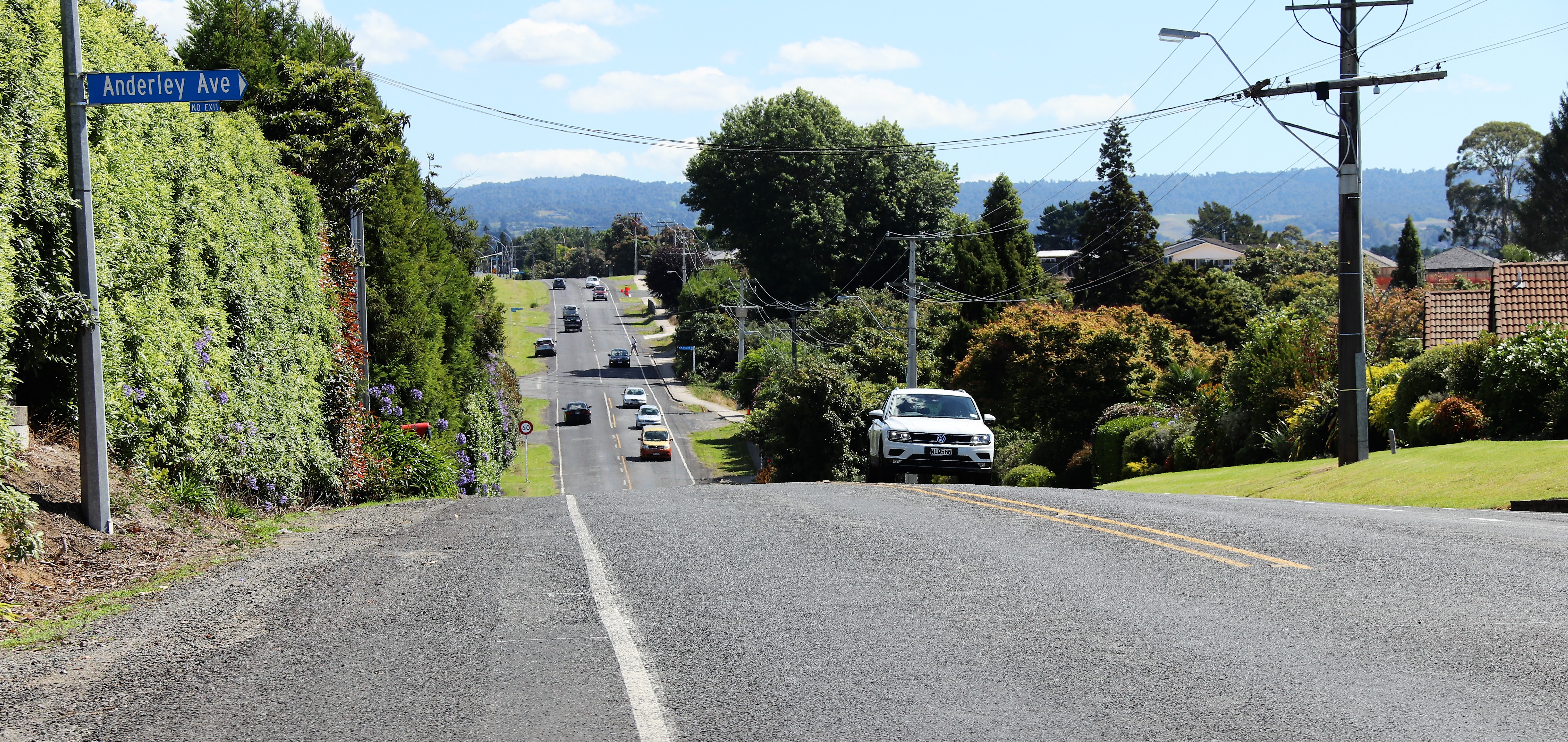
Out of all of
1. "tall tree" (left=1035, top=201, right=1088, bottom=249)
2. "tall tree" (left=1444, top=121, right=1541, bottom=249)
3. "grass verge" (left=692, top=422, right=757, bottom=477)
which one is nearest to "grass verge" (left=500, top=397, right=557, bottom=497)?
"grass verge" (left=692, top=422, right=757, bottom=477)

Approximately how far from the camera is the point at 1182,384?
37094mm

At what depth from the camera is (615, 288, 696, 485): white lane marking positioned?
183 feet

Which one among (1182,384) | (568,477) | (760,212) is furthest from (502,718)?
(760,212)

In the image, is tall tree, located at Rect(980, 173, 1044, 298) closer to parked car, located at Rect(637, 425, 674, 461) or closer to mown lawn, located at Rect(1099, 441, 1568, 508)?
parked car, located at Rect(637, 425, 674, 461)

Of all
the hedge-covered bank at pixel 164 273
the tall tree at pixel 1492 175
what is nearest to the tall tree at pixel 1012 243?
the hedge-covered bank at pixel 164 273

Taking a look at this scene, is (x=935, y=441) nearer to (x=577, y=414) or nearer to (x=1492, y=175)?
(x=577, y=414)

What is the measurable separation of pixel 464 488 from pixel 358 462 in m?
10.0

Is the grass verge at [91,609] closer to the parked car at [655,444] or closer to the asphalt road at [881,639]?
the asphalt road at [881,639]

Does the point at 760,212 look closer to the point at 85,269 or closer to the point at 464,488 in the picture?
the point at 464,488

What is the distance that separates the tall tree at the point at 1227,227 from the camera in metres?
158

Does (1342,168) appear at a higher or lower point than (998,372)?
higher

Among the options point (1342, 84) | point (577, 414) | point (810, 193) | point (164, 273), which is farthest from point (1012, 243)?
point (164, 273)

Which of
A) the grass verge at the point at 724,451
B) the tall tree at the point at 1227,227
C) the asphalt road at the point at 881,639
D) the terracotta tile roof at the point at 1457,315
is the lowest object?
the grass verge at the point at 724,451

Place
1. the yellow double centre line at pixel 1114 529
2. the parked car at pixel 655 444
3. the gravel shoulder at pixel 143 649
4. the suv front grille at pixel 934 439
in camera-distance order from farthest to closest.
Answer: the parked car at pixel 655 444 → the suv front grille at pixel 934 439 → the yellow double centre line at pixel 1114 529 → the gravel shoulder at pixel 143 649
